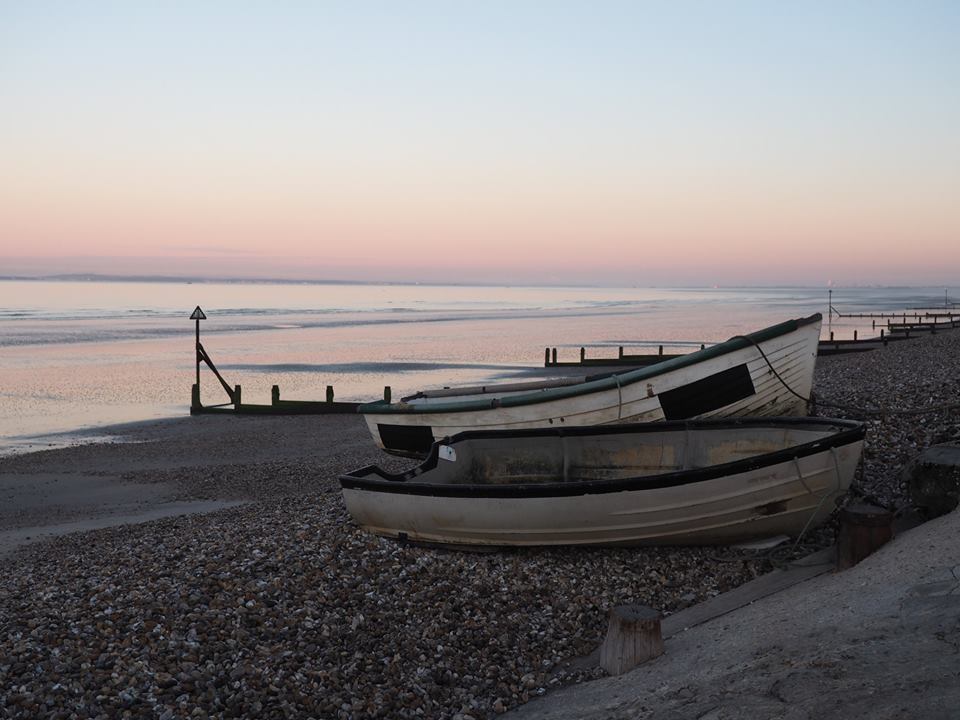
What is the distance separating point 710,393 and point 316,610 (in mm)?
6254

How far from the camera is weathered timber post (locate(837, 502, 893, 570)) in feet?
27.5

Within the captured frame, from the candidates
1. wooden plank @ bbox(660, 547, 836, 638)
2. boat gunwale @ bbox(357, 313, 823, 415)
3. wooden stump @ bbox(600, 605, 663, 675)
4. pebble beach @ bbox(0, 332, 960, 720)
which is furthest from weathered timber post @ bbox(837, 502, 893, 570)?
boat gunwale @ bbox(357, 313, 823, 415)

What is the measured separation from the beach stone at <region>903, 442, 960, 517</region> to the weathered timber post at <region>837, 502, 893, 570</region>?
1032 millimetres

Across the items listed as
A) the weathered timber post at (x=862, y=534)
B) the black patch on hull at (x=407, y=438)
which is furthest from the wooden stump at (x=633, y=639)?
the black patch on hull at (x=407, y=438)

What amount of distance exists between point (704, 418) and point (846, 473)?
8.76ft

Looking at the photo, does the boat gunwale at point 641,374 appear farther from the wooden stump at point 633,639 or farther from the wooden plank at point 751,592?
the wooden stump at point 633,639

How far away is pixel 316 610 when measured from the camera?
821 cm

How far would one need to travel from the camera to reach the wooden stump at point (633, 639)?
704cm

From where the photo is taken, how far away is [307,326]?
270 ft

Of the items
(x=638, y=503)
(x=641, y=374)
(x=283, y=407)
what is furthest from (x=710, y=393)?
(x=283, y=407)

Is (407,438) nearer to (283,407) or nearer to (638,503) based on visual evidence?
(638,503)

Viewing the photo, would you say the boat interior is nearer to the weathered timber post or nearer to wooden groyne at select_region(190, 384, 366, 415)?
the weathered timber post

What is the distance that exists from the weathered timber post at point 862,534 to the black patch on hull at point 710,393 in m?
3.63

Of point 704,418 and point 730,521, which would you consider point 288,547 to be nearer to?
point 730,521
